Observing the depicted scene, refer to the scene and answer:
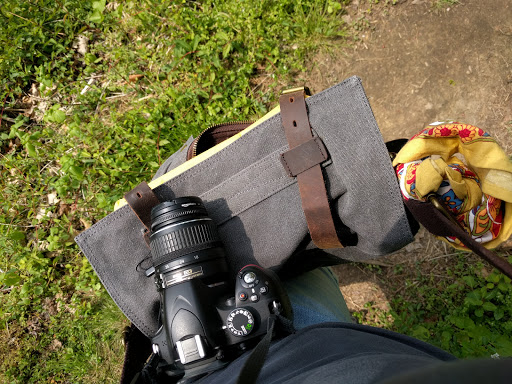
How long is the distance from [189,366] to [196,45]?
1.90m

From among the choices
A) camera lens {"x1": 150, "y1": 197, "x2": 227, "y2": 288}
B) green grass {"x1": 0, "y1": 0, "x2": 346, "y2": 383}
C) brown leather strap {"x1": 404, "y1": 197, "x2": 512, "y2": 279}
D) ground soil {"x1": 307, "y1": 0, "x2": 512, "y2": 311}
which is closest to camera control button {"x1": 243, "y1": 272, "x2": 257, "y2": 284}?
camera lens {"x1": 150, "y1": 197, "x2": 227, "y2": 288}

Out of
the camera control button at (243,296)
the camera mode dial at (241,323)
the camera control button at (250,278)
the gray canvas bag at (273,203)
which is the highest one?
the gray canvas bag at (273,203)

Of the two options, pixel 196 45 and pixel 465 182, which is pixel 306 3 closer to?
pixel 196 45

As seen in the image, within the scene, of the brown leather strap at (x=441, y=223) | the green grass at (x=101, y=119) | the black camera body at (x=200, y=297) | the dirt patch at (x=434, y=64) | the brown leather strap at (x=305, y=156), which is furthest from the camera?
the green grass at (x=101, y=119)

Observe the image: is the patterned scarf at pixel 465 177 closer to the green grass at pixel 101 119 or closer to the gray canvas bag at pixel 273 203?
the gray canvas bag at pixel 273 203

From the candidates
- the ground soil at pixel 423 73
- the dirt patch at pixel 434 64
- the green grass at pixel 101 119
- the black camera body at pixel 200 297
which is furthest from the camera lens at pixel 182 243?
the dirt patch at pixel 434 64

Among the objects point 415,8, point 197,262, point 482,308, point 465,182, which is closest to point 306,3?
point 415,8

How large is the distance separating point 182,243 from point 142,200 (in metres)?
0.28

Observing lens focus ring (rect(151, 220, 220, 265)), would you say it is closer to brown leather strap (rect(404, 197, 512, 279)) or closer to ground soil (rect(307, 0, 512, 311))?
brown leather strap (rect(404, 197, 512, 279))

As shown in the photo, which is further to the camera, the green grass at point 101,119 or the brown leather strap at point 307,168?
the green grass at point 101,119

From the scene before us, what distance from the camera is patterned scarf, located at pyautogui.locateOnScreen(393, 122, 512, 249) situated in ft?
3.84

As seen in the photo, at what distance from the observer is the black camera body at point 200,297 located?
1246 mm

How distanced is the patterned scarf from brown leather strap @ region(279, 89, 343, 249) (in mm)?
271

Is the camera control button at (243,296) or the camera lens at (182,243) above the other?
the camera lens at (182,243)
